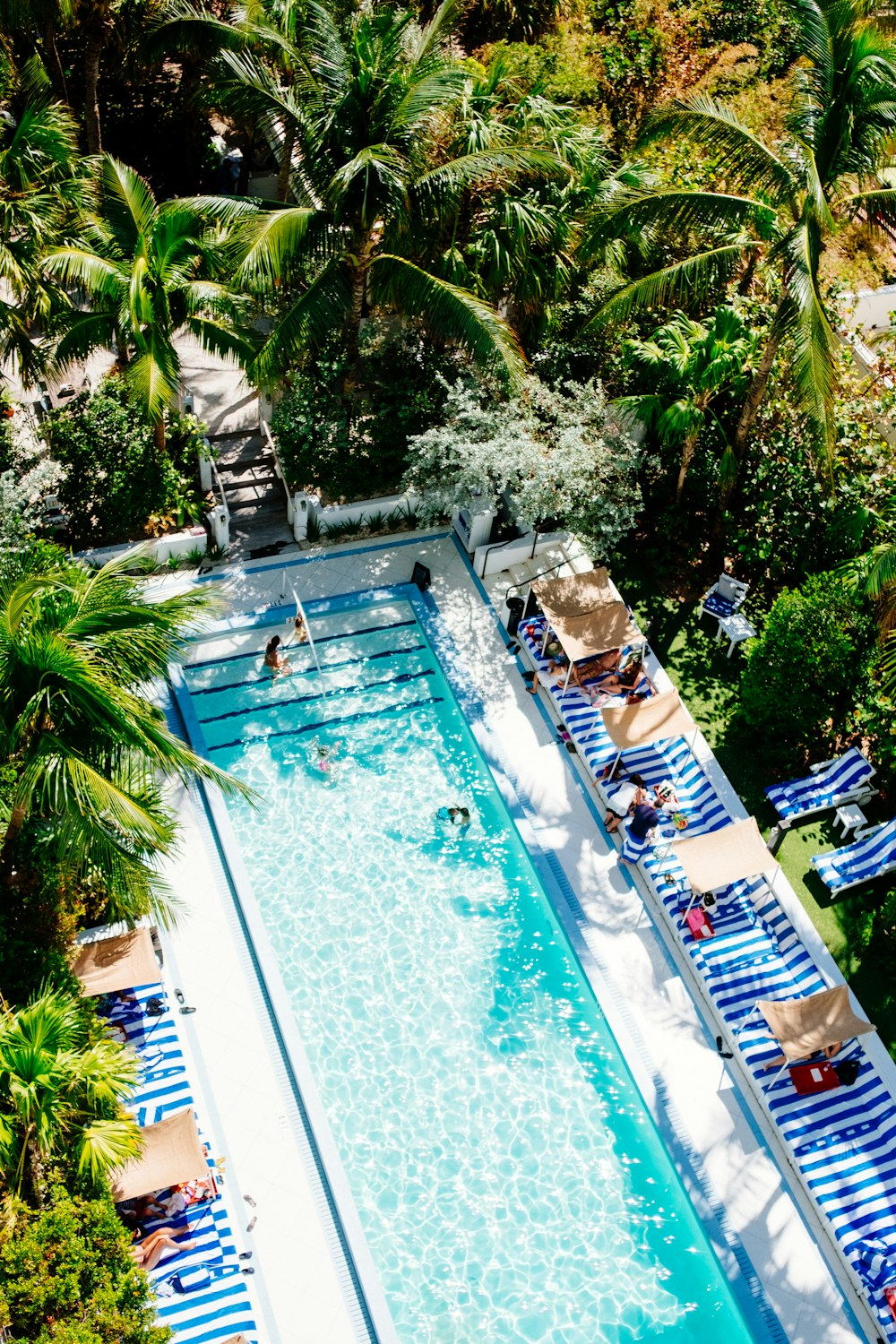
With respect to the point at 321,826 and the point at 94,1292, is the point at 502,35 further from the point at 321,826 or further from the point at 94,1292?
the point at 94,1292

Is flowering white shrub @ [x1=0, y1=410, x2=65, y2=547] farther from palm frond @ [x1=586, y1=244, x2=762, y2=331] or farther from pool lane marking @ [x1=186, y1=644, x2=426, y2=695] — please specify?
palm frond @ [x1=586, y1=244, x2=762, y2=331]

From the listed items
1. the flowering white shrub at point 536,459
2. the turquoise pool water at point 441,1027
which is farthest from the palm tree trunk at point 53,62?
the turquoise pool water at point 441,1027

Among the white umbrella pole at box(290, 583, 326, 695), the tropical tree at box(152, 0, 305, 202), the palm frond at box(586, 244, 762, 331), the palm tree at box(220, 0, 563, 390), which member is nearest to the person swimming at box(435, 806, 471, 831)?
the white umbrella pole at box(290, 583, 326, 695)

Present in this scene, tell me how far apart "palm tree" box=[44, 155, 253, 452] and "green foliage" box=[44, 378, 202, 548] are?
3.48 ft

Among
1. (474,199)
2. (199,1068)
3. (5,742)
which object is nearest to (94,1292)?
(199,1068)

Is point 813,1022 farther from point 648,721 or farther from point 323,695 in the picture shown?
point 323,695

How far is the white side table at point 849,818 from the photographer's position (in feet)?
59.2

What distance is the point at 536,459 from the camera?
728 inches

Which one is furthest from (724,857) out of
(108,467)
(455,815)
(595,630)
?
(108,467)

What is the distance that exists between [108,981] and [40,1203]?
288cm

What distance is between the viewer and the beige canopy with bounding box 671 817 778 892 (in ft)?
53.7

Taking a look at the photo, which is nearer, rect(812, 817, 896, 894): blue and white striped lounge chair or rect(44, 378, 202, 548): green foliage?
rect(812, 817, 896, 894): blue and white striped lounge chair

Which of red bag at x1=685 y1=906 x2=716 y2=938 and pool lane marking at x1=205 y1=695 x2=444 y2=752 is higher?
pool lane marking at x1=205 y1=695 x2=444 y2=752

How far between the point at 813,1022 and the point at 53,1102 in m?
9.18
